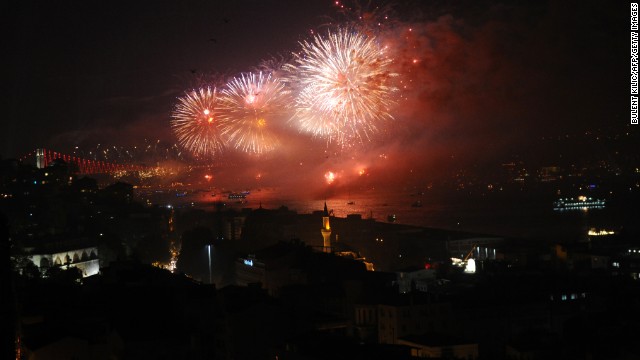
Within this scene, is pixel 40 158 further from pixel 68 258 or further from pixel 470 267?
pixel 470 267

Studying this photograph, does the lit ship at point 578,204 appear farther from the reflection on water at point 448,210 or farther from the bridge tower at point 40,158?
the bridge tower at point 40,158

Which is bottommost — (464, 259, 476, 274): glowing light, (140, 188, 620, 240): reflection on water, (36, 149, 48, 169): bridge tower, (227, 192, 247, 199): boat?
(464, 259, 476, 274): glowing light

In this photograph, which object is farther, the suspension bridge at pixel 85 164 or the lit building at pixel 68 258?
the suspension bridge at pixel 85 164

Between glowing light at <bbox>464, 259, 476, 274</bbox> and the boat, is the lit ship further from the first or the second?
glowing light at <bbox>464, 259, 476, 274</bbox>

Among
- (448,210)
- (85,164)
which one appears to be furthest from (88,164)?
(448,210)

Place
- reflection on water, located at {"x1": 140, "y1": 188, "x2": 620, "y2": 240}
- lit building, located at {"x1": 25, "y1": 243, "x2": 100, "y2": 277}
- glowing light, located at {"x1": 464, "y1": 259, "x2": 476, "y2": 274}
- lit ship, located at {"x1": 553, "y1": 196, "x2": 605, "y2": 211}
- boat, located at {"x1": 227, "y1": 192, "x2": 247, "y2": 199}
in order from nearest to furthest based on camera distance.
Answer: lit building, located at {"x1": 25, "y1": 243, "x2": 100, "y2": 277}
glowing light, located at {"x1": 464, "y1": 259, "x2": 476, "y2": 274}
reflection on water, located at {"x1": 140, "y1": 188, "x2": 620, "y2": 240}
lit ship, located at {"x1": 553, "y1": 196, "x2": 605, "y2": 211}
boat, located at {"x1": 227, "y1": 192, "x2": 247, "y2": 199}

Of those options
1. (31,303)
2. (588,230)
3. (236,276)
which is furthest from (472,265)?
(588,230)

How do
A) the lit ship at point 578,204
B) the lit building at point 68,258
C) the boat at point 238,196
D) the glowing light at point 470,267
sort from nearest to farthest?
the lit building at point 68,258 < the glowing light at point 470,267 < the lit ship at point 578,204 < the boat at point 238,196

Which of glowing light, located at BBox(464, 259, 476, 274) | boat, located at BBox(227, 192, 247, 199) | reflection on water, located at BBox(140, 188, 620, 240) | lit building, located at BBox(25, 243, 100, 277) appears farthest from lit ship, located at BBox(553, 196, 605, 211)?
lit building, located at BBox(25, 243, 100, 277)

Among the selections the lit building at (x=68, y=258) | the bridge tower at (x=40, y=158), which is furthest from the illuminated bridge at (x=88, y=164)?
the lit building at (x=68, y=258)
